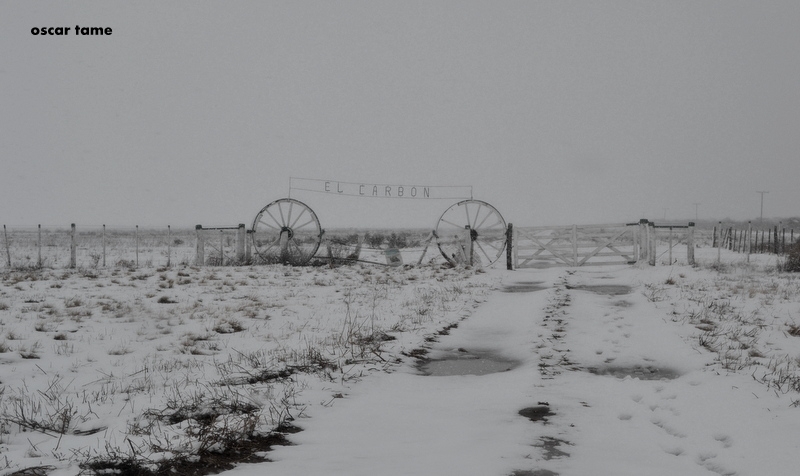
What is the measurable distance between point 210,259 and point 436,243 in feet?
28.5

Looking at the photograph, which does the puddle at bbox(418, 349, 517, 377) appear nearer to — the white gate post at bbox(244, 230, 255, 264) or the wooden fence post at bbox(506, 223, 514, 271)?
the wooden fence post at bbox(506, 223, 514, 271)

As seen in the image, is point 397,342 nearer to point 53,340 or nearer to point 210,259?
point 53,340

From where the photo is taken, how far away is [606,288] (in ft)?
42.2

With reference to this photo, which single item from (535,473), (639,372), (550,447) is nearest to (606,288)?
(639,372)

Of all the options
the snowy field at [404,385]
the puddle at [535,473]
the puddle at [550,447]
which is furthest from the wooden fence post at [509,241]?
the puddle at [535,473]

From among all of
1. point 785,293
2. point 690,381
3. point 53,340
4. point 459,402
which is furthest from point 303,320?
point 785,293

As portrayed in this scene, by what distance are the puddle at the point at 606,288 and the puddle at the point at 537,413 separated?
8.02 metres

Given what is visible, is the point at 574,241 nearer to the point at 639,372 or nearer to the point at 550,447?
the point at 639,372

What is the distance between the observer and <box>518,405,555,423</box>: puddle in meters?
4.12

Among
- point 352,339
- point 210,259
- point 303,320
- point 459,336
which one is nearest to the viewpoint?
point 352,339

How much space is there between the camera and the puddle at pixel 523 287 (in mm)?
12688

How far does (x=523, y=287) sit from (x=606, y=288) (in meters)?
1.90

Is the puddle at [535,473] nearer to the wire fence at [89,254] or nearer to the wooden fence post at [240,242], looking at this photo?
the wire fence at [89,254]

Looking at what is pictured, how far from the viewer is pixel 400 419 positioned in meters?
4.15
